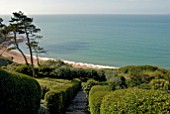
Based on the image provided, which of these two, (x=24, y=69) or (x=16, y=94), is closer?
(x=16, y=94)

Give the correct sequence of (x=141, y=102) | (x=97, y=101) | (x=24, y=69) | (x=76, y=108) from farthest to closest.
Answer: (x=24, y=69)
(x=76, y=108)
(x=97, y=101)
(x=141, y=102)

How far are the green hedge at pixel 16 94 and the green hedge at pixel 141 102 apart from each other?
247 centimetres

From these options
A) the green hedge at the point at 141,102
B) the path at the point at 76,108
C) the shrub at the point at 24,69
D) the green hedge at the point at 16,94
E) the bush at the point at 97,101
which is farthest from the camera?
the shrub at the point at 24,69

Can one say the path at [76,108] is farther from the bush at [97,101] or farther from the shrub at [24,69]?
the shrub at [24,69]

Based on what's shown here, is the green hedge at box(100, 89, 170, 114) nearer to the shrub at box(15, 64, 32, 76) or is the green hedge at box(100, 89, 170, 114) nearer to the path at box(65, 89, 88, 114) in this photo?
the path at box(65, 89, 88, 114)

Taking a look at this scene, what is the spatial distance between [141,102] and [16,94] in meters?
3.27

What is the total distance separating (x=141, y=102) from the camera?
6422 millimetres

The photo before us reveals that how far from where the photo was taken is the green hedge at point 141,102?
6.12m

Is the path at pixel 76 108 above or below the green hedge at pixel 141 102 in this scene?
below

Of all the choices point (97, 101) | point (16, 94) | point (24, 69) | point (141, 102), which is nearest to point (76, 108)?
point (97, 101)

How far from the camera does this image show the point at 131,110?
6652 millimetres

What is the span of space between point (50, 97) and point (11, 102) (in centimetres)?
534

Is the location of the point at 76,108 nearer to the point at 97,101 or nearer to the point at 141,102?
the point at 97,101

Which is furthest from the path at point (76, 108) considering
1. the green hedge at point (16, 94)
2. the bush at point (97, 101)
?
the green hedge at point (16, 94)
